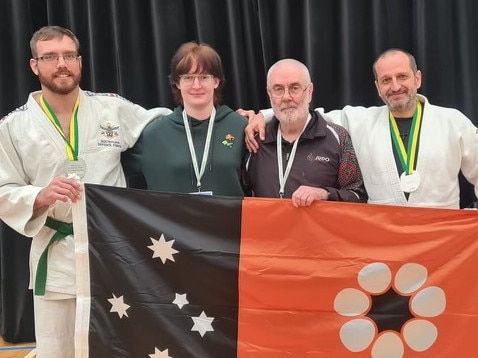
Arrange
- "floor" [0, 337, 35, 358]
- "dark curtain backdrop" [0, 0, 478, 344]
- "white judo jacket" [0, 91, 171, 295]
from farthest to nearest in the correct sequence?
"floor" [0, 337, 35, 358]
"dark curtain backdrop" [0, 0, 478, 344]
"white judo jacket" [0, 91, 171, 295]

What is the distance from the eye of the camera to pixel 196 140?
2.75m

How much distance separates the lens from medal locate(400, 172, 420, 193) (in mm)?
2682

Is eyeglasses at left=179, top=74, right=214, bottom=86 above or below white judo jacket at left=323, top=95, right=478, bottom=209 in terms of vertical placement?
above

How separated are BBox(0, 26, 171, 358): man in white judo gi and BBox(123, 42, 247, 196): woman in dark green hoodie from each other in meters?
0.28

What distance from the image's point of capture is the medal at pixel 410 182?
2682mm

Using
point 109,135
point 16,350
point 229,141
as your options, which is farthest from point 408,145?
point 16,350

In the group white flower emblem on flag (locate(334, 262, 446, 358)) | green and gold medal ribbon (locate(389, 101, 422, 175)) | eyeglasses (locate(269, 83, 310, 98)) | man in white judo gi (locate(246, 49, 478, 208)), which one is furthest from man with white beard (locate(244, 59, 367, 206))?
white flower emblem on flag (locate(334, 262, 446, 358))

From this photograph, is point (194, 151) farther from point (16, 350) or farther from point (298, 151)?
point (16, 350)

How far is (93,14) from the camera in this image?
3773mm

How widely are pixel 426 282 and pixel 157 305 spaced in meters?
1.24

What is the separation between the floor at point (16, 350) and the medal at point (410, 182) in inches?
106

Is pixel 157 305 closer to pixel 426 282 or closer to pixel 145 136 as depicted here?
pixel 145 136

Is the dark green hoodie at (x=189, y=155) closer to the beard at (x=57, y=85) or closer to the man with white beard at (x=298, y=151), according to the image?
the man with white beard at (x=298, y=151)

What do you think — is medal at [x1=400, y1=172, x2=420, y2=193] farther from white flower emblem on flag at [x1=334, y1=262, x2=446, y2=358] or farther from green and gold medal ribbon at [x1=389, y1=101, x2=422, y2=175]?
white flower emblem on flag at [x1=334, y1=262, x2=446, y2=358]
